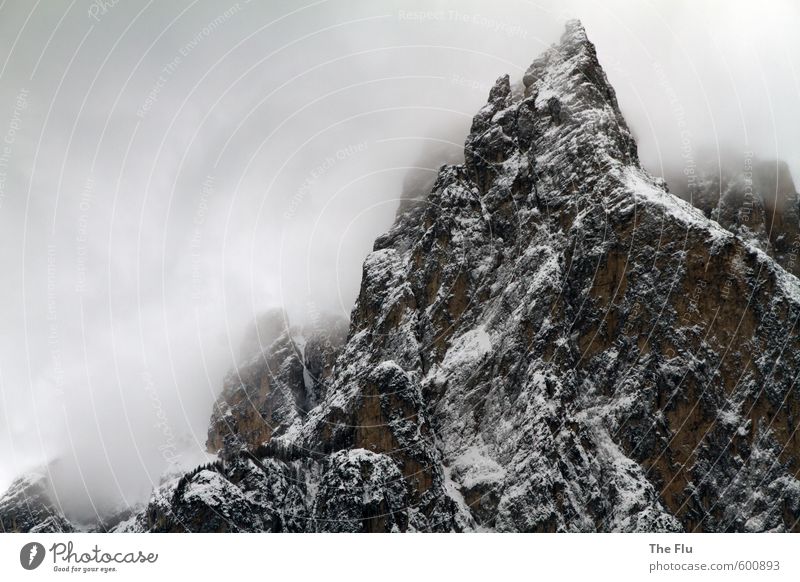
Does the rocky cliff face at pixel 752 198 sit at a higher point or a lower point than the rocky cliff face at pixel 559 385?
higher

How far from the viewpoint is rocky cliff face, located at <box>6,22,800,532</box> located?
12250cm

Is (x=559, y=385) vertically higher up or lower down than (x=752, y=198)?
lower down

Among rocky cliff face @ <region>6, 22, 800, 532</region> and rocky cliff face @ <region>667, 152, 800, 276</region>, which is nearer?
rocky cliff face @ <region>6, 22, 800, 532</region>

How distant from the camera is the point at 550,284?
14425 cm

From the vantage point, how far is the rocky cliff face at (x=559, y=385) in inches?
4823

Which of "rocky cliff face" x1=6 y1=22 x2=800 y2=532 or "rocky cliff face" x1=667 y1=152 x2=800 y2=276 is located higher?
"rocky cliff face" x1=667 y1=152 x2=800 y2=276

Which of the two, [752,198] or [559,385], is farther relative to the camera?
[752,198]

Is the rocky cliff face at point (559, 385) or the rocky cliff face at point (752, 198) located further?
the rocky cliff face at point (752, 198)

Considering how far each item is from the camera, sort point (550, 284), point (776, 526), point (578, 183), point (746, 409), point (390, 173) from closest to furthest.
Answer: point (776, 526)
point (746, 409)
point (550, 284)
point (578, 183)
point (390, 173)

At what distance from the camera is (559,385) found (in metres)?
135

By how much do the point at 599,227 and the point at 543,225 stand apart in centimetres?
1127
